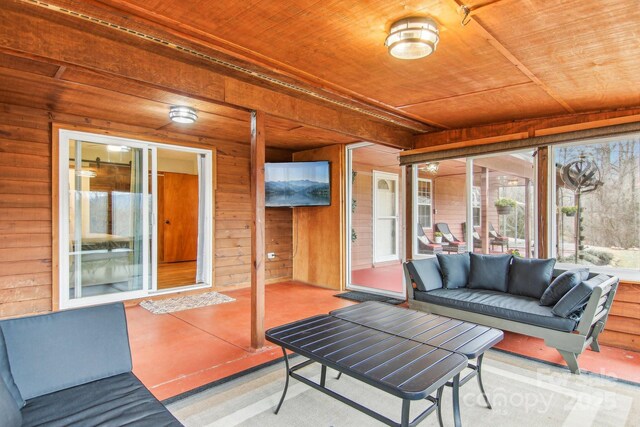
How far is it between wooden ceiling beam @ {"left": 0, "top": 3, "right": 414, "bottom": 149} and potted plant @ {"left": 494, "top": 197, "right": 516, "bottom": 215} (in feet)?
8.54

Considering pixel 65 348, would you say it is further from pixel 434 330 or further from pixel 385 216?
pixel 385 216

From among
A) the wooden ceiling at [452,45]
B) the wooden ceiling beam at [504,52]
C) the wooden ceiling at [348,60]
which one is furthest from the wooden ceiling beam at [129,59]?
the wooden ceiling beam at [504,52]

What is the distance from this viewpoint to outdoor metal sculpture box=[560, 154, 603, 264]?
3.73m

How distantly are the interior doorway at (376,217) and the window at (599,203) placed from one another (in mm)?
3005

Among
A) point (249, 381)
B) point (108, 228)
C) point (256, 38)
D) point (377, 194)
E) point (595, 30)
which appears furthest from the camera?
point (377, 194)

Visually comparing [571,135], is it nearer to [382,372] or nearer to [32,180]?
[382,372]

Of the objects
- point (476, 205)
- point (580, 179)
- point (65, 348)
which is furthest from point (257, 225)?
point (580, 179)

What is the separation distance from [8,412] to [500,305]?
11.0ft

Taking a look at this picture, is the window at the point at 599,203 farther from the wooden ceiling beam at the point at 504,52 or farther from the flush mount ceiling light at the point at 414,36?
the flush mount ceiling light at the point at 414,36

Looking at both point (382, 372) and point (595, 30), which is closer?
point (382, 372)

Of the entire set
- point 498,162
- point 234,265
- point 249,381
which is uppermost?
point 498,162

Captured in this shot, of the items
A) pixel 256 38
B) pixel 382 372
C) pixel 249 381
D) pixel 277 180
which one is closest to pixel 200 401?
pixel 249 381

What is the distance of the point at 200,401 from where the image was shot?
7.57ft

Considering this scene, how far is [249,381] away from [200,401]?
382 millimetres
